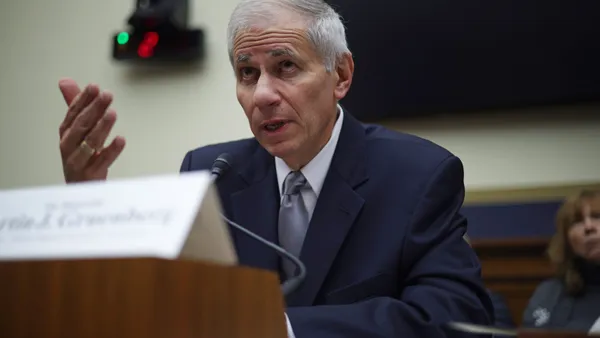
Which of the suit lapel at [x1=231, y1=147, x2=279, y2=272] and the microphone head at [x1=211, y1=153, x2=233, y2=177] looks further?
the suit lapel at [x1=231, y1=147, x2=279, y2=272]

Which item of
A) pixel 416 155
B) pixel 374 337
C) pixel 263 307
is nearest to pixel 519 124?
pixel 416 155


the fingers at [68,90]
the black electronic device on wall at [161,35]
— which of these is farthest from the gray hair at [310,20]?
the black electronic device on wall at [161,35]

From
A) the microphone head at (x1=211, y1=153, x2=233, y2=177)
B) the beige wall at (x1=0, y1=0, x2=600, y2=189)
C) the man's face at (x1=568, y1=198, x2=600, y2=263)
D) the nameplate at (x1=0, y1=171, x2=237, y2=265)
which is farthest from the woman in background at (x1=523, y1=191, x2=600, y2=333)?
the nameplate at (x1=0, y1=171, x2=237, y2=265)

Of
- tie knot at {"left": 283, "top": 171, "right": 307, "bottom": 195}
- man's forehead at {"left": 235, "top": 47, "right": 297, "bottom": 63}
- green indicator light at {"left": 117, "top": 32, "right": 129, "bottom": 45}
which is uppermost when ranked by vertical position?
man's forehead at {"left": 235, "top": 47, "right": 297, "bottom": 63}

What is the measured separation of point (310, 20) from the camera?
5.31 feet

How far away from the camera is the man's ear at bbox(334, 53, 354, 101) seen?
1746 mm

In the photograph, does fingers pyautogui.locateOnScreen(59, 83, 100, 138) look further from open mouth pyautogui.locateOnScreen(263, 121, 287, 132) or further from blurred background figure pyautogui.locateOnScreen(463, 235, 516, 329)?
blurred background figure pyautogui.locateOnScreen(463, 235, 516, 329)

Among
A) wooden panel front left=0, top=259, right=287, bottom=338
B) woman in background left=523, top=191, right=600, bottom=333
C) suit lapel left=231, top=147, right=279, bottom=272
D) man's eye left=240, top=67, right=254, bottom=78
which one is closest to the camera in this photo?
wooden panel front left=0, top=259, right=287, bottom=338

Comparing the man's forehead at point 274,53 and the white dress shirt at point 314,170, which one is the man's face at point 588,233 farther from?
the man's forehead at point 274,53

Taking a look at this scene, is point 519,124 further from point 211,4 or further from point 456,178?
point 211,4

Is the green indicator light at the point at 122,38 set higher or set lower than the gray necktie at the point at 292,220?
lower

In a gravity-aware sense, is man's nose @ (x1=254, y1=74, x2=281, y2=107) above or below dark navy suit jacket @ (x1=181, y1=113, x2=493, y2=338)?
above

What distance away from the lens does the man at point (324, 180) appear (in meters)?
1.42

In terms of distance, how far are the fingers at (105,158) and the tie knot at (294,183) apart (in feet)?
1.19
